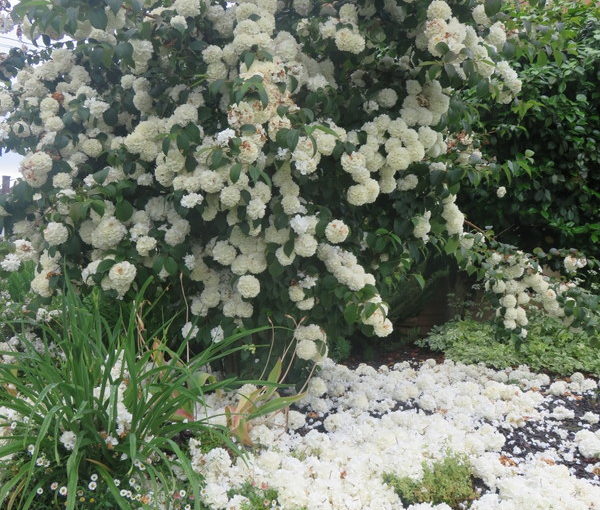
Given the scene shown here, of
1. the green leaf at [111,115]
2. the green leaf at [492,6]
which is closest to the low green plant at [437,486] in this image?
the green leaf at [492,6]

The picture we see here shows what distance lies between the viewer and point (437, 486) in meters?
2.15

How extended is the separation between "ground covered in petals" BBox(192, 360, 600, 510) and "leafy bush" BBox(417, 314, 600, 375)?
180 mm

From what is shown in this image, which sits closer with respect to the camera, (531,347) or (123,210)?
(123,210)

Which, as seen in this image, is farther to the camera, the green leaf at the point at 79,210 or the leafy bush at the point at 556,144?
the leafy bush at the point at 556,144

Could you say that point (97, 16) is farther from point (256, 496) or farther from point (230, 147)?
point (256, 496)

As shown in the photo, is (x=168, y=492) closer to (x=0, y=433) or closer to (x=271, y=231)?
(x=0, y=433)

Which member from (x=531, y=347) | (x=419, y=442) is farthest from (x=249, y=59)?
(x=531, y=347)

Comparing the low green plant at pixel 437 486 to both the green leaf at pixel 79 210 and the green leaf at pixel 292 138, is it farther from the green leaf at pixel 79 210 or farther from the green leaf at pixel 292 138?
the green leaf at pixel 79 210

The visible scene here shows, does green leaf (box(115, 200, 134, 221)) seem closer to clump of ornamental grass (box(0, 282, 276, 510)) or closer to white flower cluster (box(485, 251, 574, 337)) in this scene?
clump of ornamental grass (box(0, 282, 276, 510))

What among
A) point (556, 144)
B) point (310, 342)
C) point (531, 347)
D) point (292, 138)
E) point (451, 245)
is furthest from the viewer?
point (556, 144)

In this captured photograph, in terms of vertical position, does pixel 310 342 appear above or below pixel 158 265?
below

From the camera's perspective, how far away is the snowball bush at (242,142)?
7.47 feet

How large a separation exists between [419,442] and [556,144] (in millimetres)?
2818

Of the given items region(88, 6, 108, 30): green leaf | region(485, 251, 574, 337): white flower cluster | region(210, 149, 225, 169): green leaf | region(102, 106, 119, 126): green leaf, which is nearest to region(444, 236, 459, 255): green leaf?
region(485, 251, 574, 337): white flower cluster
